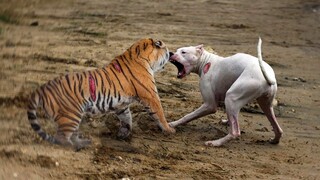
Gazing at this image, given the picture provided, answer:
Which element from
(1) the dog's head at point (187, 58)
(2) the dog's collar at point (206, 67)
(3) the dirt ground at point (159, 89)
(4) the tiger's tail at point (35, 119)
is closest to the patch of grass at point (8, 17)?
A: (3) the dirt ground at point (159, 89)

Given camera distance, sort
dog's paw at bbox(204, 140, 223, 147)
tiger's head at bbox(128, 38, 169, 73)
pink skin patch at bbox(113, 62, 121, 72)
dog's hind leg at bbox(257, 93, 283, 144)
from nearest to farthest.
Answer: pink skin patch at bbox(113, 62, 121, 72)
tiger's head at bbox(128, 38, 169, 73)
dog's paw at bbox(204, 140, 223, 147)
dog's hind leg at bbox(257, 93, 283, 144)

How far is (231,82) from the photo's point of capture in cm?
639

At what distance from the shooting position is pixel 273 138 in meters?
6.52

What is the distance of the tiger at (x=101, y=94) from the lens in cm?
508

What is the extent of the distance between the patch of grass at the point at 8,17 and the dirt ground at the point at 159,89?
40mm

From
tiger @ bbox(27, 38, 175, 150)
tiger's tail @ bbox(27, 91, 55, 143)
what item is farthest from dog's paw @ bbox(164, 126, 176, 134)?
tiger's tail @ bbox(27, 91, 55, 143)

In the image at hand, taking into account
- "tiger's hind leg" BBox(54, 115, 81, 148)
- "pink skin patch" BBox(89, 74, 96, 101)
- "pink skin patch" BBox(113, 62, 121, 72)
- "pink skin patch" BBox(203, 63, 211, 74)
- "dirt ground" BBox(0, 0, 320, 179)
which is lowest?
"dirt ground" BBox(0, 0, 320, 179)

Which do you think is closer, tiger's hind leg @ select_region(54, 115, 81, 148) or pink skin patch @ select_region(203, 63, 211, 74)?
tiger's hind leg @ select_region(54, 115, 81, 148)

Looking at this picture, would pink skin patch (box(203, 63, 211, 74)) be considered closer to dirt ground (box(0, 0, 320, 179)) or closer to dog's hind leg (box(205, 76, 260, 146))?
dog's hind leg (box(205, 76, 260, 146))

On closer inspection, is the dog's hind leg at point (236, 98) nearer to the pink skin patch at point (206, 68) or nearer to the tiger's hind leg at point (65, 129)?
the pink skin patch at point (206, 68)

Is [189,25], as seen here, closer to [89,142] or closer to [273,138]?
[273,138]

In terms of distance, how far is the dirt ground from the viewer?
507 cm

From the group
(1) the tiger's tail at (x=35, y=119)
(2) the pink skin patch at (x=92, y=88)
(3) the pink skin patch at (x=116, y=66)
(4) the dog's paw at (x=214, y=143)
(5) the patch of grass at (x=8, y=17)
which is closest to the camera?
(1) the tiger's tail at (x=35, y=119)

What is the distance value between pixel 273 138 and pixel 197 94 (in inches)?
57.0
